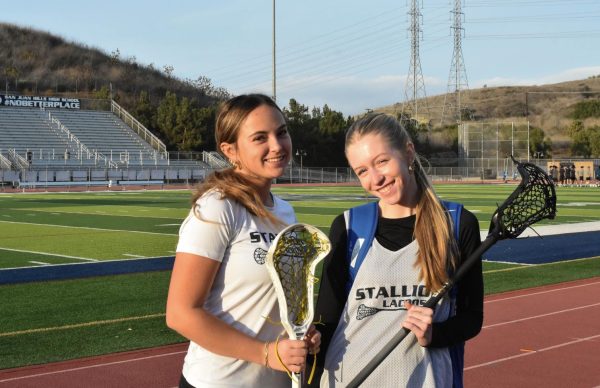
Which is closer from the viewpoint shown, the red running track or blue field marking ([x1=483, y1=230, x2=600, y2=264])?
the red running track

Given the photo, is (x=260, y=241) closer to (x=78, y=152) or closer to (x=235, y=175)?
(x=235, y=175)

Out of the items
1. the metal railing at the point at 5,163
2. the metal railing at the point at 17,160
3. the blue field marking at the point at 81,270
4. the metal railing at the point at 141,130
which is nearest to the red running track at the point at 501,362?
the blue field marking at the point at 81,270

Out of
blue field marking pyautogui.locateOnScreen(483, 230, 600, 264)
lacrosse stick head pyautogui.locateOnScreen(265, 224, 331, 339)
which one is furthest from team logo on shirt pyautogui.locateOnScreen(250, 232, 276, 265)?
blue field marking pyautogui.locateOnScreen(483, 230, 600, 264)

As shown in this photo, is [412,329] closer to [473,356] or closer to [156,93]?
[473,356]

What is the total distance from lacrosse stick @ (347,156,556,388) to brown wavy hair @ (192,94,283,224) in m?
0.56

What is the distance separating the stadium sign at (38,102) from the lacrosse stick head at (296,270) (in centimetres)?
6811

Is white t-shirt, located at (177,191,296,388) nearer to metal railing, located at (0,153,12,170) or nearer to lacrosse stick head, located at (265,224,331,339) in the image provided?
lacrosse stick head, located at (265,224,331,339)

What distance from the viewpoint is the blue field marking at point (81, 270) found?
12.5 m

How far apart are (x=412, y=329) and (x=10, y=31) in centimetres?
12811

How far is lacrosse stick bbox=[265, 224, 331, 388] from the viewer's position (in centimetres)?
259

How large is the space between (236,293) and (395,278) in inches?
19.4

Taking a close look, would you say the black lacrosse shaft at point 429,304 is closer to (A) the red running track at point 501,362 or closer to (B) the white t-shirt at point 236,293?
(B) the white t-shirt at point 236,293

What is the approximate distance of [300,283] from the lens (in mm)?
2654

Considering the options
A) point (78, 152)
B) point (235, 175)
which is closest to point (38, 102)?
point (78, 152)
